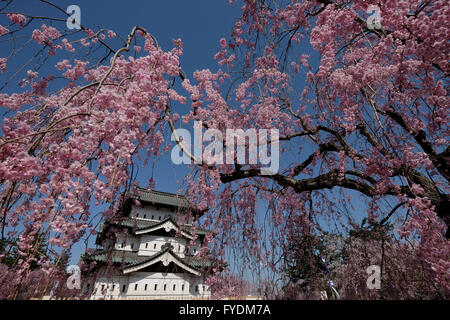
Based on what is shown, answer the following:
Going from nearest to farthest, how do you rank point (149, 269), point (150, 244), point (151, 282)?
point (151, 282) < point (149, 269) < point (150, 244)

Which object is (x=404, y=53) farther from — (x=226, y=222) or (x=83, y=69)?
(x=83, y=69)

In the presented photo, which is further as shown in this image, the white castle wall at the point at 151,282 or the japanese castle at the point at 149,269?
the white castle wall at the point at 151,282

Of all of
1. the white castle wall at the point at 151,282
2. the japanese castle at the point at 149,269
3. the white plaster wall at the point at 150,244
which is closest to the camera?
the japanese castle at the point at 149,269

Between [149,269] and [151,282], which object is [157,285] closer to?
[151,282]

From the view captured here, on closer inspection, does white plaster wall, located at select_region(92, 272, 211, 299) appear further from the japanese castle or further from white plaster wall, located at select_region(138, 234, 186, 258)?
white plaster wall, located at select_region(138, 234, 186, 258)

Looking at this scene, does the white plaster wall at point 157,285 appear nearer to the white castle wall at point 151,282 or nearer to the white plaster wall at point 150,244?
the white castle wall at point 151,282

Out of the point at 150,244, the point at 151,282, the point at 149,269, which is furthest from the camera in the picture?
the point at 150,244

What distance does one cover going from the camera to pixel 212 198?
3383 mm

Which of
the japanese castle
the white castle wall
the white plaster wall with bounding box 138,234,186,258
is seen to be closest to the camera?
the japanese castle

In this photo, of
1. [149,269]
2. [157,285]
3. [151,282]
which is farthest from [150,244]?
[157,285]

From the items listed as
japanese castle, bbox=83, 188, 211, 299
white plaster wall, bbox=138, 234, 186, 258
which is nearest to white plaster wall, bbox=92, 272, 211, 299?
japanese castle, bbox=83, 188, 211, 299

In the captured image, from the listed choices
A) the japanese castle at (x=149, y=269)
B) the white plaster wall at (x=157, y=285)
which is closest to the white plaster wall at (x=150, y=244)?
the japanese castle at (x=149, y=269)

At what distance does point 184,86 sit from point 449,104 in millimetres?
3432

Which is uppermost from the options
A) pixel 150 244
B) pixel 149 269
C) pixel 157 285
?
pixel 150 244
